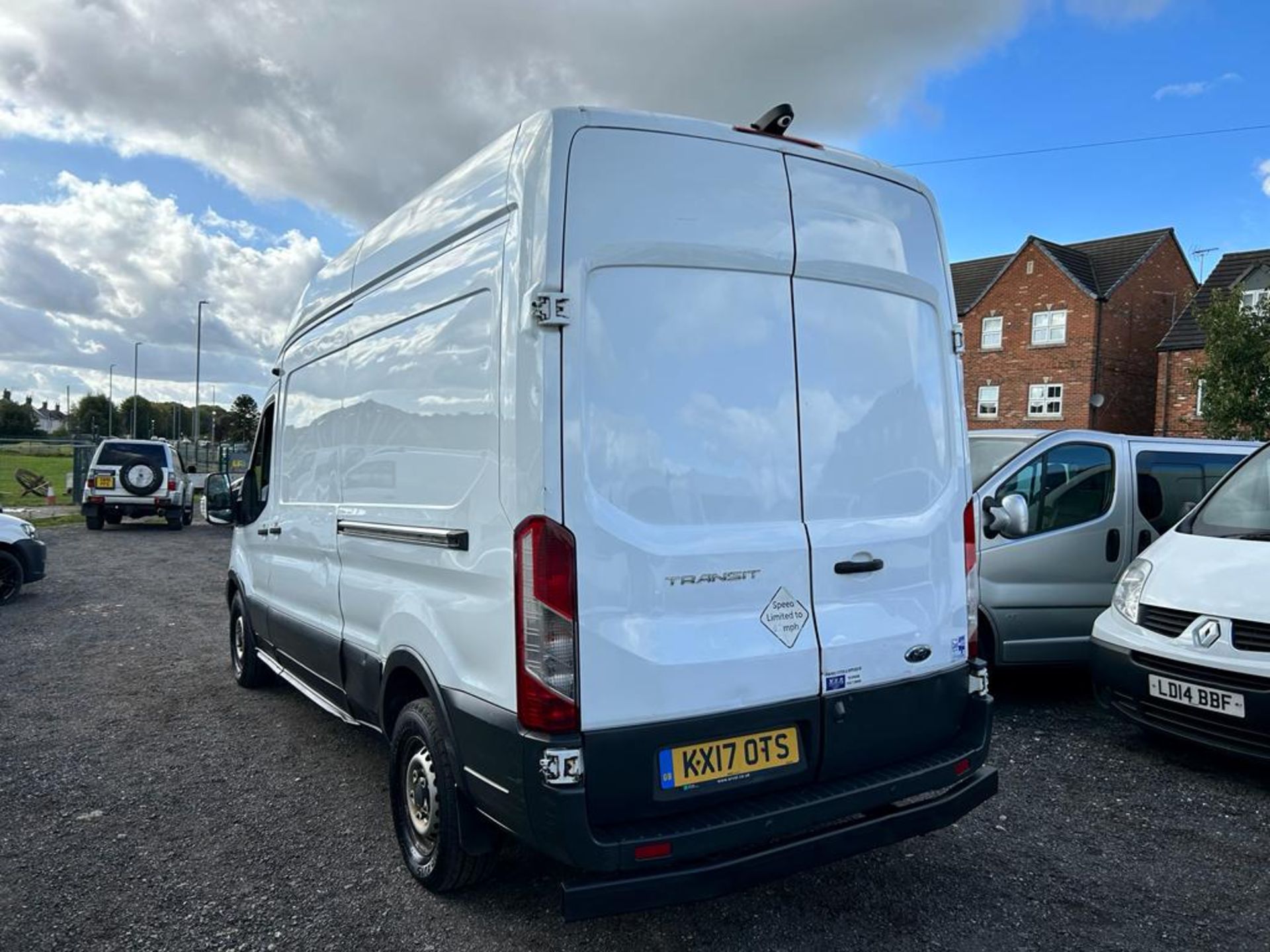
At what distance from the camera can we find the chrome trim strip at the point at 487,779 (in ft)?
9.12

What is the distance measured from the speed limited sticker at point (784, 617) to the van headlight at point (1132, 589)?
2.90m

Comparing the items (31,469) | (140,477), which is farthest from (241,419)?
(140,477)

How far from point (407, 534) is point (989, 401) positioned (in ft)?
122

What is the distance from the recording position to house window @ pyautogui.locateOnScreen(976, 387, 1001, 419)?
36.8 meters

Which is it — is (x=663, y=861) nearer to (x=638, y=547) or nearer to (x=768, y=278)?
(x=638, y=547)

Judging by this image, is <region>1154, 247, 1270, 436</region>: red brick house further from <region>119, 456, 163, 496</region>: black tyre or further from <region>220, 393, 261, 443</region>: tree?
<region>220, 393, 261, 443</region>: tree

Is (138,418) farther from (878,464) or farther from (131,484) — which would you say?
(878,464)

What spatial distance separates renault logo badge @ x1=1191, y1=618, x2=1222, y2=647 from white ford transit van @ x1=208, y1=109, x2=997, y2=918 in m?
1.70

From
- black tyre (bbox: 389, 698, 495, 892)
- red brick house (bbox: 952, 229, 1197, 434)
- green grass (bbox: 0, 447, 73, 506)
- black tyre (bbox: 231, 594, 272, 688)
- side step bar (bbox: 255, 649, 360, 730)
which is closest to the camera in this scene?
black tyre (bbox: 389, 698, 495, 892)

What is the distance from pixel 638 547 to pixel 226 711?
4.41 meters

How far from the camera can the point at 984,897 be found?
3.38 metres

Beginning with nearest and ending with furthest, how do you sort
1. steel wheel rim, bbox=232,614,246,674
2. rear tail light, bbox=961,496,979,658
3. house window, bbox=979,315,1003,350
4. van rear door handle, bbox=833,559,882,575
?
van rear door handle, bbox=833,559,882,575 → rear tail light, bbox=961,496,979,658 → steel wheel rim, bbox=232,614,246,674 → house window, bbox=979,315,1003,350

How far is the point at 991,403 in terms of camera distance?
37.0 meters

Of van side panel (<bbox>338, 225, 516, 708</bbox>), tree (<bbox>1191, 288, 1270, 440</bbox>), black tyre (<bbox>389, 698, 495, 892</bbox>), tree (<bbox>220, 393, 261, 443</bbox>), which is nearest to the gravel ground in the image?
black tyre (<bbox>389, 698, 495, 892</bbox>)
